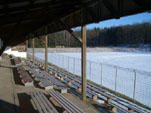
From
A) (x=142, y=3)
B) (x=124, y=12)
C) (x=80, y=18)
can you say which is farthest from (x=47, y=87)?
(x=142, y=3)

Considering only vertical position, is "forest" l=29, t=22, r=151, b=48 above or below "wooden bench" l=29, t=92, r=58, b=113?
above

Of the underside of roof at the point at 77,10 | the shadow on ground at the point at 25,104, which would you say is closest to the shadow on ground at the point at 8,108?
the shadow on ground at the point at 25,104

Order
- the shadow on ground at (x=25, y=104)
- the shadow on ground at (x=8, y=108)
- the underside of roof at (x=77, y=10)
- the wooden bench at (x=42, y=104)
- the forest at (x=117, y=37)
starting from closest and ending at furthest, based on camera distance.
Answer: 1. the underside of roof at (x=77, y=10)
2. the shadow on ground at (x=8, y=108)
3. the wooden bench at (x=42, y=104)
4. the shadow on ground at (x=25, y=104)
5. the forest at (x=117, y=37)

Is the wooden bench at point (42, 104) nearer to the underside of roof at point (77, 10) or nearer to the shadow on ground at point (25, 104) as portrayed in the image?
the shadow on ground at point (25, 104)

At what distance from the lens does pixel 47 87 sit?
676cm

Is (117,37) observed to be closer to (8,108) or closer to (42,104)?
(42,104)

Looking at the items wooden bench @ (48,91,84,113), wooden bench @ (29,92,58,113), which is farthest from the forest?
wooden bench @ (48,91,84,113)

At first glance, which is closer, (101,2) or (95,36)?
(101,2)

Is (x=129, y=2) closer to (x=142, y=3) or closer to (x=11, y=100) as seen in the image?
(x=142, y=3)

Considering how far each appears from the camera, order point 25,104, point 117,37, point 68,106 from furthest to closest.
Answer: point 117,37 → point 25,104 → point 68,106

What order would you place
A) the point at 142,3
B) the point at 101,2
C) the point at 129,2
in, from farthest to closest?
the point at 101,2, the point at 129,2, the point at 142,3

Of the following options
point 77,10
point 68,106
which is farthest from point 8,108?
point 77,10

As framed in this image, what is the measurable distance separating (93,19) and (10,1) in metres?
2.76

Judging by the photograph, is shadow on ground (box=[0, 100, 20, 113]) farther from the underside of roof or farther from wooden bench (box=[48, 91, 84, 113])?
the underside of roof
